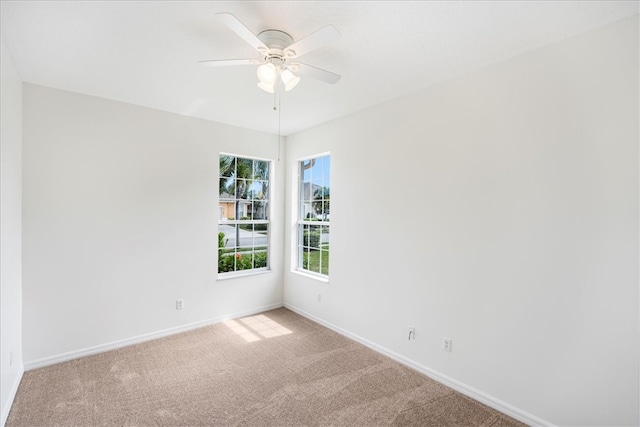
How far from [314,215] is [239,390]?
7.77 feet

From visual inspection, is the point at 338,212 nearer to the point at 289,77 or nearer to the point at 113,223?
the point at 289,77

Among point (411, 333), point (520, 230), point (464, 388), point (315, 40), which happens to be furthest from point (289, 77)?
point (464, 388)

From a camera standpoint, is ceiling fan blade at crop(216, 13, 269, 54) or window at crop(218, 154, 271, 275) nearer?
ceiling fan blade at crop(216, 13, 269, 54)

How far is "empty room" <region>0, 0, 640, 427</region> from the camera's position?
189 cm

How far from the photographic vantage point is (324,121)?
13.0 ft

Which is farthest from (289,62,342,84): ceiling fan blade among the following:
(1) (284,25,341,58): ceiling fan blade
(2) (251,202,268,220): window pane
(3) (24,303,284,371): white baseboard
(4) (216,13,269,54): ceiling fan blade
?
(3) (24,303,284,371): white baseboard

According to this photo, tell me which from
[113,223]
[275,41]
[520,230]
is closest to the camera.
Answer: [275,41]

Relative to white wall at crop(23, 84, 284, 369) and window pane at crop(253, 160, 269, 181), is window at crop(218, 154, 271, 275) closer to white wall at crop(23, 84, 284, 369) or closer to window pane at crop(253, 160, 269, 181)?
window pane at crop(253, 160, 269, 181)

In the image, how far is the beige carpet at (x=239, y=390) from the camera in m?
2.23

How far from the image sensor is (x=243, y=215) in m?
4.41

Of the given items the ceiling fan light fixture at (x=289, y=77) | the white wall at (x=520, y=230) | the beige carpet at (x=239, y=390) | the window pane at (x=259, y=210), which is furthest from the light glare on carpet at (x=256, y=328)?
the ceiling fan light fixture at (x=289, y=77)

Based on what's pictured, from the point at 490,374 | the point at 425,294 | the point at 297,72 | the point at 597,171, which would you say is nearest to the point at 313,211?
the point at 425,294

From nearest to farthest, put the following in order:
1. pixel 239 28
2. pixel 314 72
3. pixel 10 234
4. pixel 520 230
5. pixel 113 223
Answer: pixel 239 28, pixel 314 72, pixel 520 230, pixel 10 234, pixel 113 223

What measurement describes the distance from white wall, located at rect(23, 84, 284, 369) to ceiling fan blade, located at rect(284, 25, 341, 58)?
2283 millimetres
